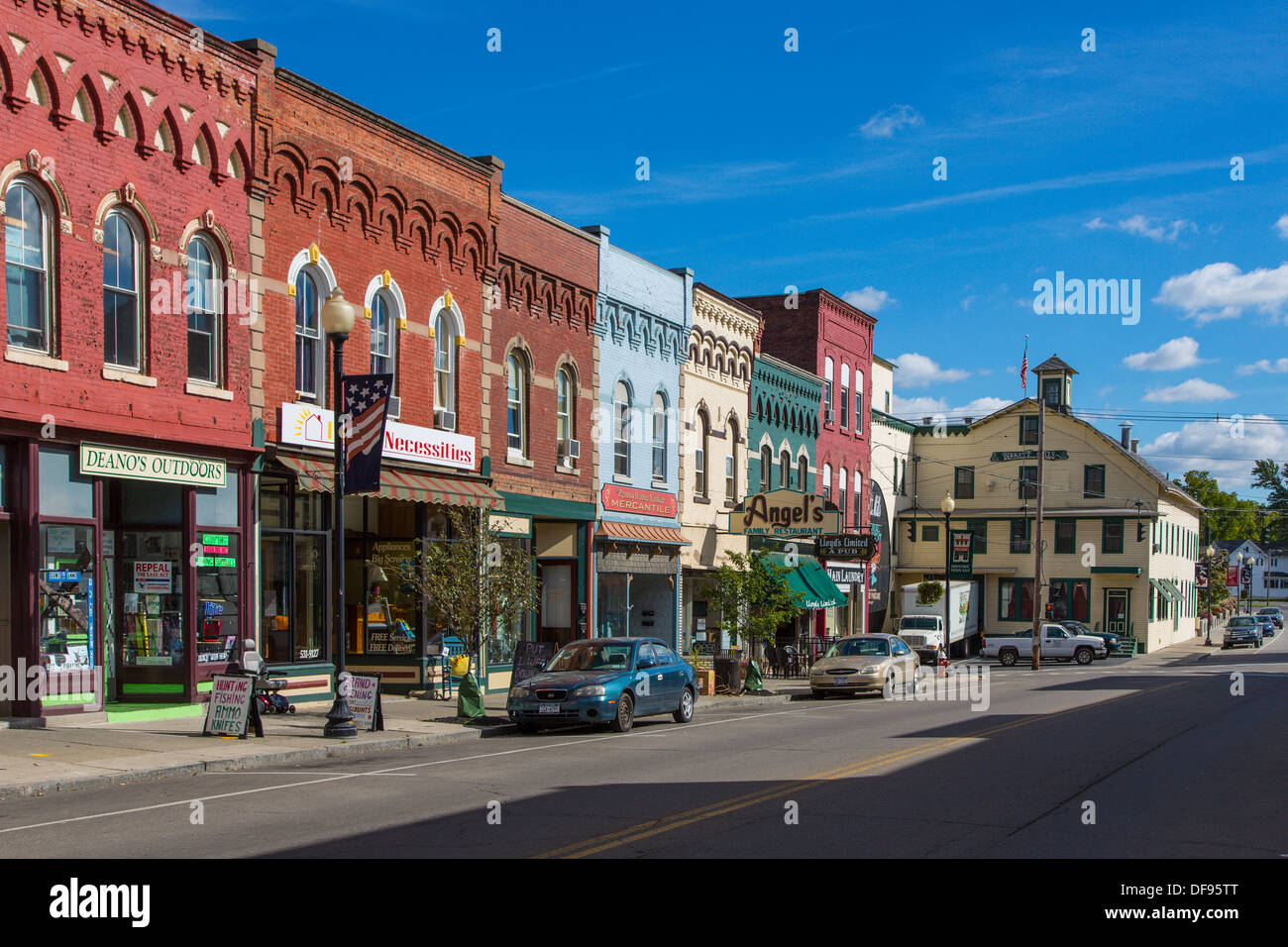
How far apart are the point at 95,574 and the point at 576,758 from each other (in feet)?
25.2

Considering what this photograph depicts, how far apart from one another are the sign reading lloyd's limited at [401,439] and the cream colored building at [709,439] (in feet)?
34.6

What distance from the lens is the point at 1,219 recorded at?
17.0 metres

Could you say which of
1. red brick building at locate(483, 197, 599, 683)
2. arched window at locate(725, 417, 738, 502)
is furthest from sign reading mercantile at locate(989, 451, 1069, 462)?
red brick building at locate(483, 197, 599, 683)

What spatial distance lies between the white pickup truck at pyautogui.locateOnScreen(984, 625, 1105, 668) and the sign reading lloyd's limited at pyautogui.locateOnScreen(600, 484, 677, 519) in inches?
829

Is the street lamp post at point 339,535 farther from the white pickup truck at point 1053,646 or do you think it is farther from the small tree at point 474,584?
the white pickup truck at point 1053,646

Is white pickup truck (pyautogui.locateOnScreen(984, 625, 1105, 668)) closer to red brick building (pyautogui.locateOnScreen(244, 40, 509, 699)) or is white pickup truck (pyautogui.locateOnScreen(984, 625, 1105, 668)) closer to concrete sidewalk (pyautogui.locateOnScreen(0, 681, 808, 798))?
red brick building (pyautogui.locateOnScreen(244, 40, 509, 699))

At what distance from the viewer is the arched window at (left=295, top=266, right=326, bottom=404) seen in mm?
22109

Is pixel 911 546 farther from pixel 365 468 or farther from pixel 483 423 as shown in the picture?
pixel 365 468

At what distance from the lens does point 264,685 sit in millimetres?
19953

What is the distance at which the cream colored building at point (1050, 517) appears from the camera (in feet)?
195

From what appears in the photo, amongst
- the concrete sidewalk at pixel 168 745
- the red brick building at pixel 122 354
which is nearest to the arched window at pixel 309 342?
the red brick building at pixel 122 354

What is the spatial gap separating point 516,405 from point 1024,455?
4044cm

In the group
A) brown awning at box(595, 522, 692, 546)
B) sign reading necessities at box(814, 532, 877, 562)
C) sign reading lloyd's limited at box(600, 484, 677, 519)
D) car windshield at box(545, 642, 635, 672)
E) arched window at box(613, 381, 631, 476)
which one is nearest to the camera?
car windshield at box(545, 642, 635, 672)
